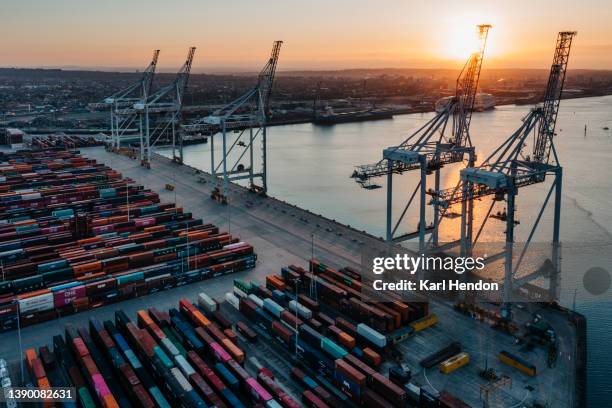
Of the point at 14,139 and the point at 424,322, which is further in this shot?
the point at 14,139

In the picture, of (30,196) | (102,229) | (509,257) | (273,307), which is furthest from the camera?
(30,196)

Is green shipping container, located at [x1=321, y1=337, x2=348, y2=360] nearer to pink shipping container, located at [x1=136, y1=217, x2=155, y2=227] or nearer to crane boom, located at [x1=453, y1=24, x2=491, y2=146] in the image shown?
crane boom, located at [x1=453, y1=24, x2=491, y2=146]

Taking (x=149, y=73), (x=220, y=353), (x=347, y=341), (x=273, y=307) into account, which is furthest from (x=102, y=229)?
(x=149, y=73)

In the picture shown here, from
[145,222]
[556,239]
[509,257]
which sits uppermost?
[556,239]

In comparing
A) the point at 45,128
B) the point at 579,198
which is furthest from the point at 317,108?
the point at 579,198

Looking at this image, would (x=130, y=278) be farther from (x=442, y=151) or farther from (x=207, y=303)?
(x=442, y=151)

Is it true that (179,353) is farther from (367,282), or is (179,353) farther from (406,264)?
(406,264)
